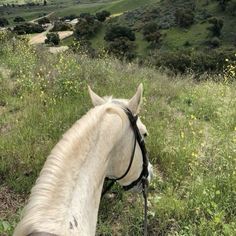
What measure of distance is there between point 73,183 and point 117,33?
69041 mm

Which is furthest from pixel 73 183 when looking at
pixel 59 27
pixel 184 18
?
pixel 184 18

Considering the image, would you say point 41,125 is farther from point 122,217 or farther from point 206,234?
point 206,234

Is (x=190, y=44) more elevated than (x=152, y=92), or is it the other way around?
(x=152, y=92)

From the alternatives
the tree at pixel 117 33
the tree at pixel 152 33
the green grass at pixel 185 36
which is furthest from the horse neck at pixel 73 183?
the tree at pixel 152 33

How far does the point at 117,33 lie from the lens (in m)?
70.2

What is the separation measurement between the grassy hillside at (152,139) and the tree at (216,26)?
5951 centimetres

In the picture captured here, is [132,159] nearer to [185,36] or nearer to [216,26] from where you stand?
[185,36]

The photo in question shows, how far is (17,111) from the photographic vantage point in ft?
23.9

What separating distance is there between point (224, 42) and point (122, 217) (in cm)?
6320

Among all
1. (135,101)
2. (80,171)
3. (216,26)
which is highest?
(80,171)

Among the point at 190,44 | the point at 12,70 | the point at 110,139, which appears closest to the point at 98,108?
the point at 110,139

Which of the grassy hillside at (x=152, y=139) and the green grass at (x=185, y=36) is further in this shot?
the green grass at (x=185, y=36)

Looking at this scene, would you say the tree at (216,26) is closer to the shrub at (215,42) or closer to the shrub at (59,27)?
the shrub at (215,42)

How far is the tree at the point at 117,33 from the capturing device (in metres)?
65.6
